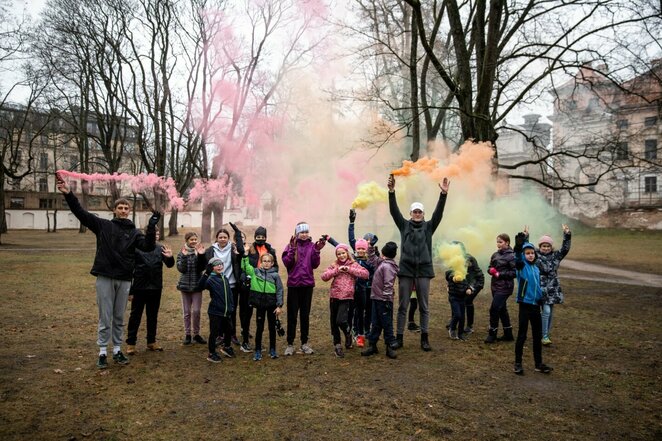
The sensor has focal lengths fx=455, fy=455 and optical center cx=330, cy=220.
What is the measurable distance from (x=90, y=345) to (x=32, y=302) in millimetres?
4593

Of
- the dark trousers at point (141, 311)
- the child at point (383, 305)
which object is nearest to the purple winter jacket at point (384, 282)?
the child at point (383, 305)

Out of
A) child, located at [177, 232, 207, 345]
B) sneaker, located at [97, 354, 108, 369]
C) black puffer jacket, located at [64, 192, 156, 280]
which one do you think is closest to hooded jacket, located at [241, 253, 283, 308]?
child, located at [177, 232, 207, 345]

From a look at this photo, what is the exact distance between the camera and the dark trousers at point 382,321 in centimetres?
679

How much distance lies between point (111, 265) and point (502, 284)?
6.01 meters

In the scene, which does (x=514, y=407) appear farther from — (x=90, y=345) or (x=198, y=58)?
(x=198, y=58)

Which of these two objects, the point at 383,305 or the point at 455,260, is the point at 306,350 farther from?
A: the point at 455,260

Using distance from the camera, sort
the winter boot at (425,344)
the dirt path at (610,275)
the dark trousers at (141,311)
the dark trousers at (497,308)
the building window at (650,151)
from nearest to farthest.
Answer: the dark trousers at (141,311) → the winter boot at (425,344) → the dark trousers at (497,308) → the building window at (650,151) → the dirt path at (610,275)

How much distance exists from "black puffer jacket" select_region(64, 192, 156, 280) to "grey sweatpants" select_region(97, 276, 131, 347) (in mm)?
108

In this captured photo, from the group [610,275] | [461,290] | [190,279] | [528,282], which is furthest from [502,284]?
[610,275]

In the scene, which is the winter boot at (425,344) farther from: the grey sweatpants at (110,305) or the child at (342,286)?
the grey sweatpants at (110,305)

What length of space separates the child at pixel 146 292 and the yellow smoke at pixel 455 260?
4440mm

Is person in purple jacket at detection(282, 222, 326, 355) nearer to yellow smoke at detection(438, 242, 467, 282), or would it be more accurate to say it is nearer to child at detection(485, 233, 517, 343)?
yellow smoke at detection(438, 242, 467, 282)

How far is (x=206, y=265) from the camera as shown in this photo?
7023 millimetres

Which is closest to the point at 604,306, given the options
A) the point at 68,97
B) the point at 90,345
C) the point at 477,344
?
the point at 477,344
